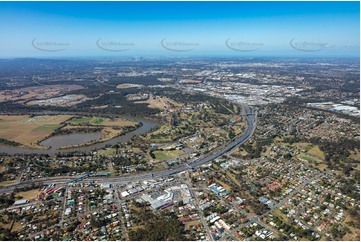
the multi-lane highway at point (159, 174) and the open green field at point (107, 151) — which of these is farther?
the open green field at point (107, 151)

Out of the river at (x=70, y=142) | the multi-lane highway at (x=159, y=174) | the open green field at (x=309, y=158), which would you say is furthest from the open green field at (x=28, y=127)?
the open green field at (x=309, y=158)

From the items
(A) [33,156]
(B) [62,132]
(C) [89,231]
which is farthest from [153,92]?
(C) [89,231]

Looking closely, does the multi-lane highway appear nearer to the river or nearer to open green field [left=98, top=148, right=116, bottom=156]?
open green field [left=98, top=148, right=116, bottom=156]

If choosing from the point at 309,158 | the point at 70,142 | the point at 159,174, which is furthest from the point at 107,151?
the point at 309,158

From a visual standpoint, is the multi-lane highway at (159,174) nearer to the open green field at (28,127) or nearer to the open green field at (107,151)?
the open green field at (107,151)

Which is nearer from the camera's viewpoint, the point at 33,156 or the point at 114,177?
the point at 114,177

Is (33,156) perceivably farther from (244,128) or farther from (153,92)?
(153,92)

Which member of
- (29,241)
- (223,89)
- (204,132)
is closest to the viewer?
(29,241)

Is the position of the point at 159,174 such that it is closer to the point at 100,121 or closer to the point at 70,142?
the point at 70,142
